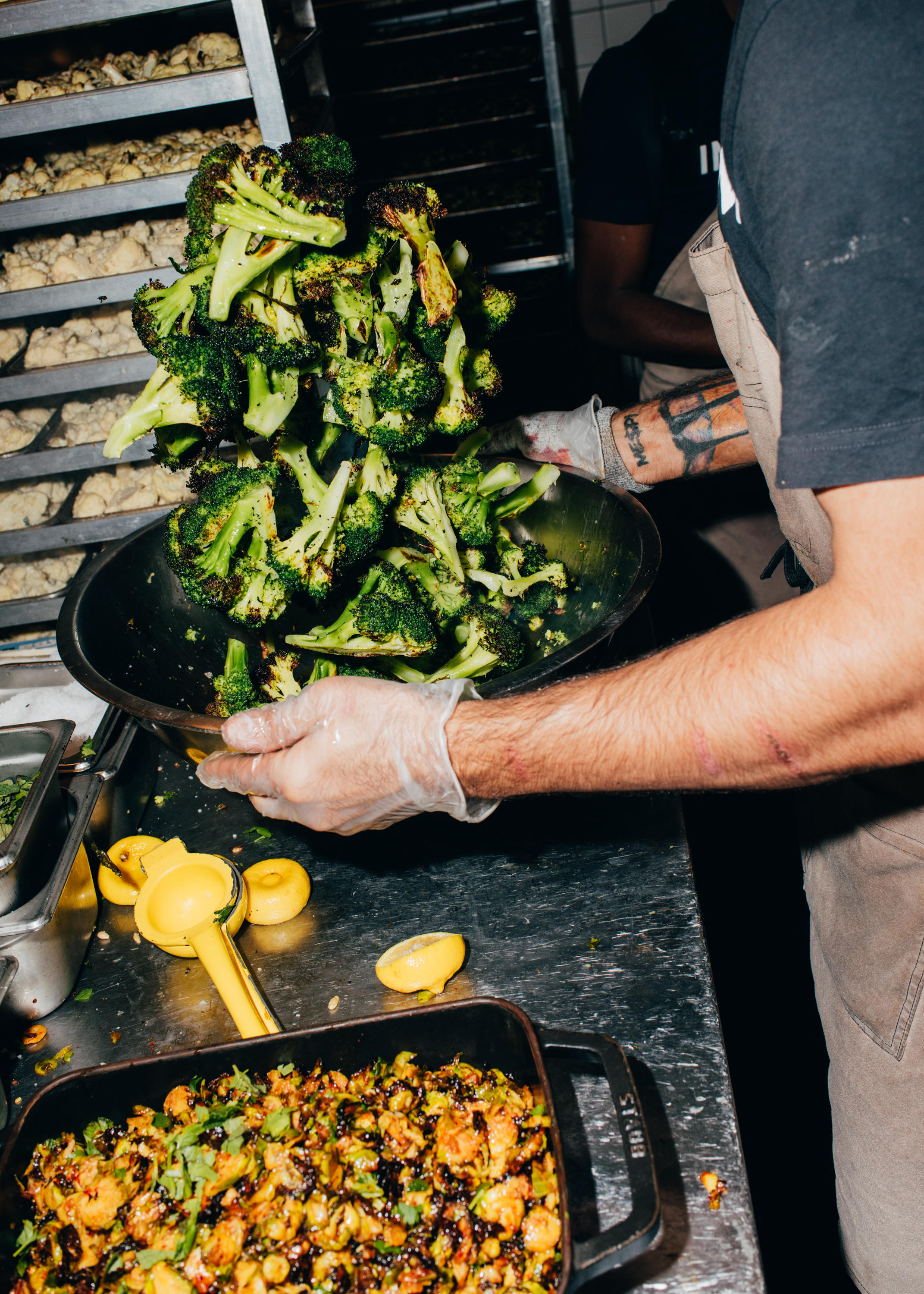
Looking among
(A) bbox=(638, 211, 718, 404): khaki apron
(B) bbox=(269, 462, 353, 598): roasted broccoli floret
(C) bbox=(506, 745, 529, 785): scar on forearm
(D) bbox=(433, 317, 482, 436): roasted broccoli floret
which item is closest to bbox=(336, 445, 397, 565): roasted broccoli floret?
(B) bbox=(269, 462, 353, 598): roasted broccoli floret

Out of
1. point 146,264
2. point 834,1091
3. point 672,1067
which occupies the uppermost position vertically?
point 146,264

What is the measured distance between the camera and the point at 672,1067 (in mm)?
1188

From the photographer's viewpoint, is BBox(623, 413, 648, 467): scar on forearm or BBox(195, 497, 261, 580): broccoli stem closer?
BBox(195, 497, 261, 580): broccoli stem

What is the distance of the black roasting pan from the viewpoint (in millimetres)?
1018

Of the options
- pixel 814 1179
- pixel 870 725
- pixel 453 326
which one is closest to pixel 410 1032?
pixel 870 725

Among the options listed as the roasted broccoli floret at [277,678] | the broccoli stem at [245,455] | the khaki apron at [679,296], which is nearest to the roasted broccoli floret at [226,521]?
the broccoli stem at [245,455]

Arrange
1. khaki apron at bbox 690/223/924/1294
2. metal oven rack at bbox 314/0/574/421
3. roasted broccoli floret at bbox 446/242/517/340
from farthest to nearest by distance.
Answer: metal oven rack at bbox 314/0/574/421 < roasted broccoli floret at bbox 446/242/517/340 < khaki apron at bbox 690/223/924/1294

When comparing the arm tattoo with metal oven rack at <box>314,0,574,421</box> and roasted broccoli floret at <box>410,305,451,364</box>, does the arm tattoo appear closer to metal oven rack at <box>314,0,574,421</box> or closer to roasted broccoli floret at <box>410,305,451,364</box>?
roasted broccoli floret at <box>410,305,451,364</box>

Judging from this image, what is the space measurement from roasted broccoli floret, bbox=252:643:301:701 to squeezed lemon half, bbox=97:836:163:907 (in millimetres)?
358

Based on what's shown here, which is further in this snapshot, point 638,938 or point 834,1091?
point 834,1091

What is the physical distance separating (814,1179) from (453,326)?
7.44ft

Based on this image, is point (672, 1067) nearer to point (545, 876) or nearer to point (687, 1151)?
point (687, 1151)

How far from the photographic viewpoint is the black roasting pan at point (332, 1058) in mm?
1018

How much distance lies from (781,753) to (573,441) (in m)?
1.29
